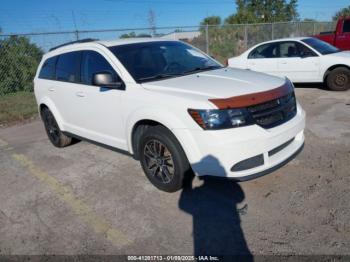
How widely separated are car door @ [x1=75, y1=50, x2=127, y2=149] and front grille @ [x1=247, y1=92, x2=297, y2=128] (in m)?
1.64

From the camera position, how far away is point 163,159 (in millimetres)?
3924

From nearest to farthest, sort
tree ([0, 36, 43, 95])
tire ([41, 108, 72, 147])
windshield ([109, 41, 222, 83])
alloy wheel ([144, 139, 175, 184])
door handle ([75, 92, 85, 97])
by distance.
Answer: alloy wheel ([144, 139, 175, 184]) → windshield ([109, 41, 222, 83]) → door handle ([75, 92, 85, 97]) → tire ([41, 108, 72, 147]) → tree ([0, 36, 43, 95])

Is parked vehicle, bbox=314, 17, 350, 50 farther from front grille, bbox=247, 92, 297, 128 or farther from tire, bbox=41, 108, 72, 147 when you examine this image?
tire, bbox=41, 108, 72, 147

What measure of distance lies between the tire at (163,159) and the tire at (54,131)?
2.44 metres

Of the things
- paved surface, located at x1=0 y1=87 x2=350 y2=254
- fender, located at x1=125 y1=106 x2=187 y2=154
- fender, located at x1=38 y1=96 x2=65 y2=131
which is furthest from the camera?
fender, located at x1=38 y1=96 x2=65 y2=131

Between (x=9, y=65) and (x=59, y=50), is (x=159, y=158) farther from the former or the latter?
(x=9, y=65)

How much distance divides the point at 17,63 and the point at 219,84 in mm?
10713

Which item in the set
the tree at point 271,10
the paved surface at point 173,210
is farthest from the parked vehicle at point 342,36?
the tree at point 271,10

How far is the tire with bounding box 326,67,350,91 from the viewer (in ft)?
28.4

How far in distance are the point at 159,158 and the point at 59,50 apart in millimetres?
2876

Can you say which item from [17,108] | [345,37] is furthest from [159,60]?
[345,37]

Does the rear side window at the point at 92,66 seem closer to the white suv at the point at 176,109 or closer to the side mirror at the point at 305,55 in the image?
the white suv at the point at 176,109

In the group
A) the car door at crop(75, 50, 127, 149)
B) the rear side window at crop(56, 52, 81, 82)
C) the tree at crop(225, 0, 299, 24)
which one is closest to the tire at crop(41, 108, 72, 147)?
the rear side window at crop(56, 52, 81, 82)

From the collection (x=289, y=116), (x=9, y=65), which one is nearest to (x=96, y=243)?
(x=289, y=116)
